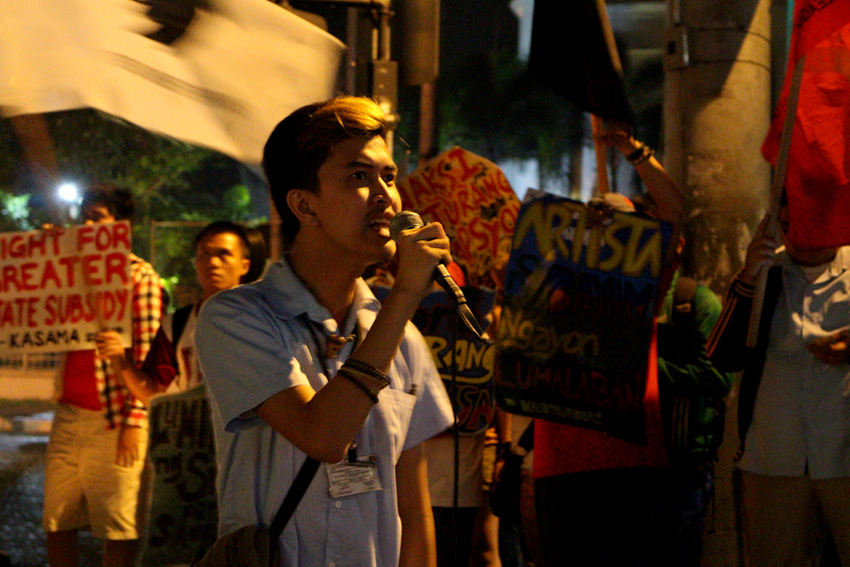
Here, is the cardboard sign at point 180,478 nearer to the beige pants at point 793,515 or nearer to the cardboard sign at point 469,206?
the cardboard sign at point 469,206

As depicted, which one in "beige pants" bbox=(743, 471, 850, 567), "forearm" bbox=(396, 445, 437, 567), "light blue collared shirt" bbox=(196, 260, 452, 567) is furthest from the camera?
"beige pants" bbox=(743, 471, 850, 567)

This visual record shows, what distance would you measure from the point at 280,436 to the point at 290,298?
32 centimetres

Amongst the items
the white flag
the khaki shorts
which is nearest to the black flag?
the white flag

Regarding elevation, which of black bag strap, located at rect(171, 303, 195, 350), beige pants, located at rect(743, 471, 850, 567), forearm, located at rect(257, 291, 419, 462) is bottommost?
beige pants, located at rect(743, 471, 850, 567)

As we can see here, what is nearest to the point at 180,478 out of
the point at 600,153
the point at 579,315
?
the point at 579,315

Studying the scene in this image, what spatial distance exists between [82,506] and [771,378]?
341 cm

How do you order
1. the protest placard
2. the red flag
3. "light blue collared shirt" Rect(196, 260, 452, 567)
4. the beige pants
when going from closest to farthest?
"light blue collared shirt" Rect(196, 260, 452, 567) < the red flag < the beige pants < the protest placard

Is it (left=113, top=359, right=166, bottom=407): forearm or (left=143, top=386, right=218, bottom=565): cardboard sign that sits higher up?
(left=113, top=359, right=166, bottom=407): forearm

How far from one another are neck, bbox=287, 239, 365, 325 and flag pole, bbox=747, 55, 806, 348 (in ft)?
7.20

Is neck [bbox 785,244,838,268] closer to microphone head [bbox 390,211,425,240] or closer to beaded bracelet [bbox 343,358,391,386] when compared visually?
microphone head [bbox 390,211,425,240]

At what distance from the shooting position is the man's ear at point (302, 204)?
2354 mm

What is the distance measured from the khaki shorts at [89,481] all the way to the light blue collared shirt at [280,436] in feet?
9.78

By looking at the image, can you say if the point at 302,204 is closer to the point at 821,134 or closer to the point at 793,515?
the point at 821,134

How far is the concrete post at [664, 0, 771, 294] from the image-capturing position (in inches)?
203
